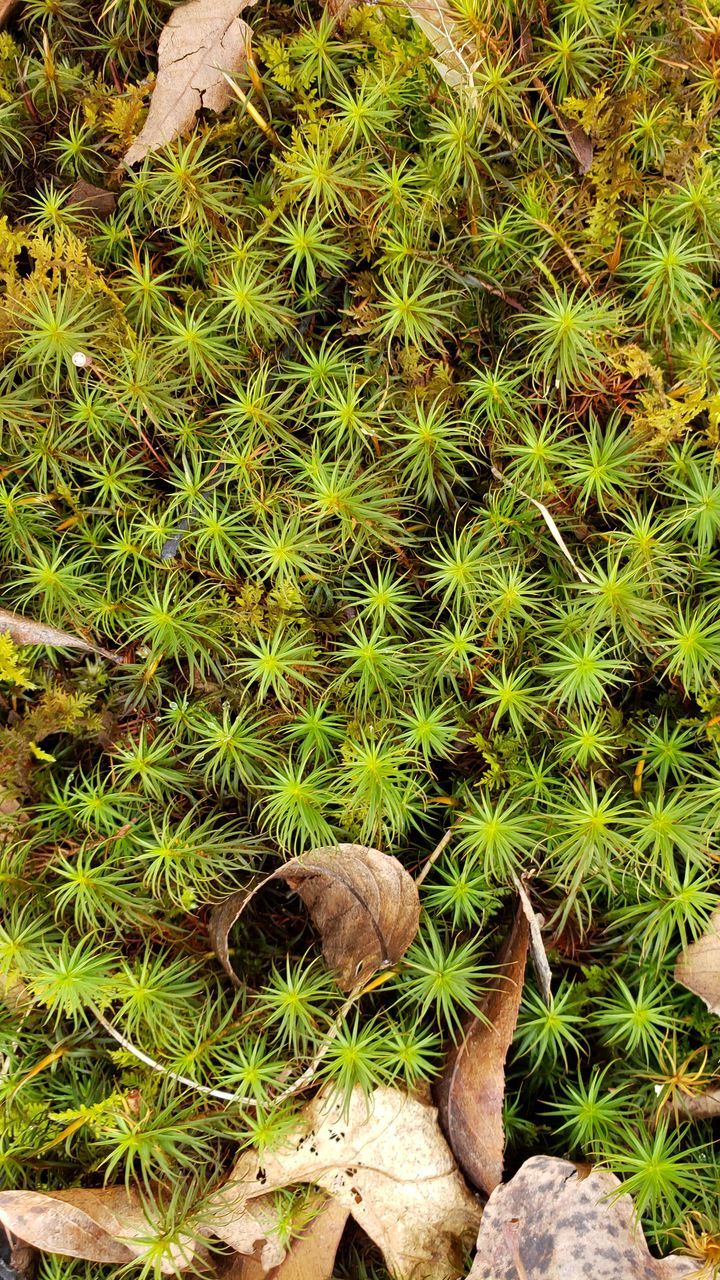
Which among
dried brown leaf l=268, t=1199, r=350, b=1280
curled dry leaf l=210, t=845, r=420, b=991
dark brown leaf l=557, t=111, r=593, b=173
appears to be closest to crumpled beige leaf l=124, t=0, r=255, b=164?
dark brown leaf l=557, t=111, r=593, b=173

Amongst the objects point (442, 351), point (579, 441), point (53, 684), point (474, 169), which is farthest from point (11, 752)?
point (474, 169)

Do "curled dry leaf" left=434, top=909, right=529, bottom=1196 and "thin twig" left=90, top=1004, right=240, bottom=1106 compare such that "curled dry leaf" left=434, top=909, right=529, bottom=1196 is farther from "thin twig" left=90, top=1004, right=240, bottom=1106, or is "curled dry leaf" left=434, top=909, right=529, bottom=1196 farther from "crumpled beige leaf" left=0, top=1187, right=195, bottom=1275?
"crumpled beige leaf" left=0, top=1187, right=195, bottom=1275

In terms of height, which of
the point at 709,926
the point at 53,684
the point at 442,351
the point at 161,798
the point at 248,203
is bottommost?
the point at 709,926

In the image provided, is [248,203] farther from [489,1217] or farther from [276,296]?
[489,1217]

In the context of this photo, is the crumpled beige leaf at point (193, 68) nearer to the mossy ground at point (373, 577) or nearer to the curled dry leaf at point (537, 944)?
the mossy ground at point (373, 577)

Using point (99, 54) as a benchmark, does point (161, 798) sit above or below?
below

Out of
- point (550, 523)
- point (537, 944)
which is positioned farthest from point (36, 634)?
point (537, 944)

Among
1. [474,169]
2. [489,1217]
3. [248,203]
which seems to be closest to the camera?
[489,1217]
